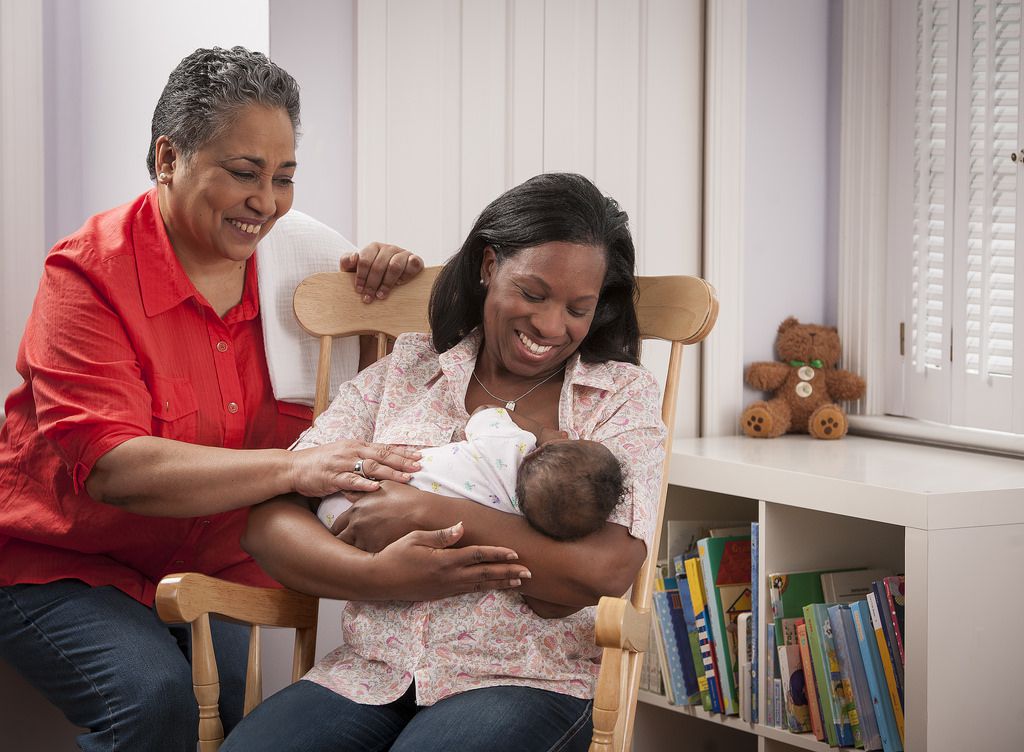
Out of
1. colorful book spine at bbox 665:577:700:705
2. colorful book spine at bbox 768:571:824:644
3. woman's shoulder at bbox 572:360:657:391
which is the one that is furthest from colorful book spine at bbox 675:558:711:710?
woman's shoulder at bbox 572:360:657:391

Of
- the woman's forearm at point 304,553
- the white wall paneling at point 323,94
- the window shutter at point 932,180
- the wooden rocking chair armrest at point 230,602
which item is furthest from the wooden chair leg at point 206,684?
the window shutter at point 932,180

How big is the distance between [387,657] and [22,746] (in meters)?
1.11

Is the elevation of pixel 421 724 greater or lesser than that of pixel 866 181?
lesser

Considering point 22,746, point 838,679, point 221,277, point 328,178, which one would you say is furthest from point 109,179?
point 838,679

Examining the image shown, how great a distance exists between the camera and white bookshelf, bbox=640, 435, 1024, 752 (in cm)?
183

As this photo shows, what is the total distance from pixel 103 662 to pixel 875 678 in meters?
1.33

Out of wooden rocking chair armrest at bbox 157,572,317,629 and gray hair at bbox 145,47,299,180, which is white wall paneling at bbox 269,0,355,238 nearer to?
gray hair at bbox 145,47,299,180

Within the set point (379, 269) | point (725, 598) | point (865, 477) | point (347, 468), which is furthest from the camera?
point (725, 598)

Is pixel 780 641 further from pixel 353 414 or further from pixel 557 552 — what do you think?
pixel 353 414

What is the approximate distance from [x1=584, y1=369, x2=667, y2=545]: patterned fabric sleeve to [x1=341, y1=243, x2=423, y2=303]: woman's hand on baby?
494 millimetres

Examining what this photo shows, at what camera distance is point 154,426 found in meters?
1.75

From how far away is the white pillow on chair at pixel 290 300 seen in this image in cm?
191

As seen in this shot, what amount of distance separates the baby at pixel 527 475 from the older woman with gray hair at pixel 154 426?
0.21 ft

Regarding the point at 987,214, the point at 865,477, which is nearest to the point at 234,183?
the point at 865,477
